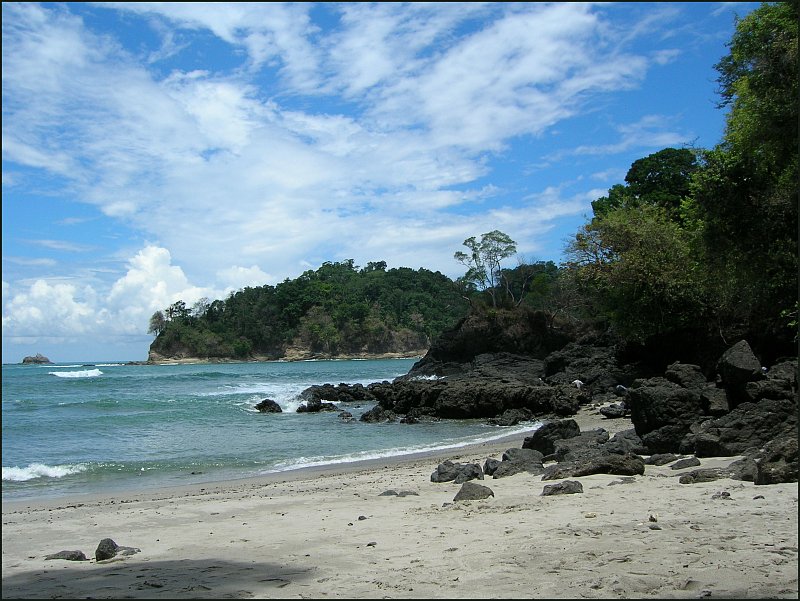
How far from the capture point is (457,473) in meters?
10.6

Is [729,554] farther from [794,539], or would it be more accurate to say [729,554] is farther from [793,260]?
[793,260]

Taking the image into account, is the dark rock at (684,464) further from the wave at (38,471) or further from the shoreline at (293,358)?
the shoreline at (293,358)

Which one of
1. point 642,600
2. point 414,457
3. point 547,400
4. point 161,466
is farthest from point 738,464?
point 547,400

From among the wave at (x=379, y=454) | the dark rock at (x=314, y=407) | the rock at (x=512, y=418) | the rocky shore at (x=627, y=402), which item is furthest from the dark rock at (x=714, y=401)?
the dark rock at (x=314, y=407)

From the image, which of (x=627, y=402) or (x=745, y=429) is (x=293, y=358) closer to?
(x=627, y=402)

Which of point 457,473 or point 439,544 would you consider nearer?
point 439,544

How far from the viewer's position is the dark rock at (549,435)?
507 inches

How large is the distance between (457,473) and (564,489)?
2611 millimetres

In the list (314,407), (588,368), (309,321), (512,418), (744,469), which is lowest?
(512,418)

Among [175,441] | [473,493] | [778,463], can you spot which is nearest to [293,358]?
[175,441]

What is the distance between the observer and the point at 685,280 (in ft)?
84.2

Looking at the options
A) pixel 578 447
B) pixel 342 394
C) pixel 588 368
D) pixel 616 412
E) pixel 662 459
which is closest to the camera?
pixel 662 459

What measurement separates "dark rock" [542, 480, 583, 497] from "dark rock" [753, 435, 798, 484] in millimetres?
1994

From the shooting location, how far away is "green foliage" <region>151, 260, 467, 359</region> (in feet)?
375
